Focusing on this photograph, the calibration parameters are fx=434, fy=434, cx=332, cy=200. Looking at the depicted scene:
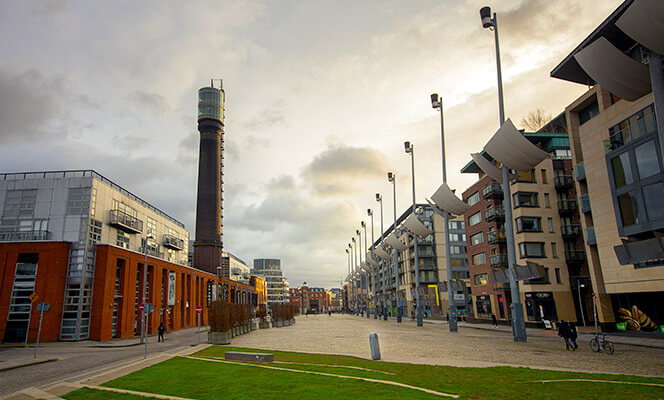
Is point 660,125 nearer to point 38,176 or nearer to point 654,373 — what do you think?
point 654,373

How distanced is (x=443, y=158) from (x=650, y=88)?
24.2m

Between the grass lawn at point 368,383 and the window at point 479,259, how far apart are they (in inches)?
1739

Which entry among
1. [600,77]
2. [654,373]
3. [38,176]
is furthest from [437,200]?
Answer: [38,176]

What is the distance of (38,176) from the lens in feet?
134

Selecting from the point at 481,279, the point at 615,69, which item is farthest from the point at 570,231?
the point at 615,69

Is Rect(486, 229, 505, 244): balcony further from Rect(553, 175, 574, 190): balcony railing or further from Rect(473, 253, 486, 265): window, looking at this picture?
Rect(553, 175, 574, 190): balcony railing

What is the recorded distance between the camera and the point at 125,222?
46.2 meters

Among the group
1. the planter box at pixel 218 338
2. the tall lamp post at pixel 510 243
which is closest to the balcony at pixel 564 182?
the tall lamp post at pixel 510 243

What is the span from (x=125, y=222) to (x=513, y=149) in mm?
39003

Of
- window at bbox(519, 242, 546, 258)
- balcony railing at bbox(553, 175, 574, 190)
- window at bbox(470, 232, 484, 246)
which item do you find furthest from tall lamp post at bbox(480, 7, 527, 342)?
window at bbox(470, 232, 484, 246)

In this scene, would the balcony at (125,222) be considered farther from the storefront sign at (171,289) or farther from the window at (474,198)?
the window at (474,198)

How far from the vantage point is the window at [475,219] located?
5825 cm

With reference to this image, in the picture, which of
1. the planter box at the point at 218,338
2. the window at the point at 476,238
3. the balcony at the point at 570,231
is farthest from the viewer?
the window at the point at 476,238

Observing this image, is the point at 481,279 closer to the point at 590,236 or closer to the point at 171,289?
the point at 590,236
